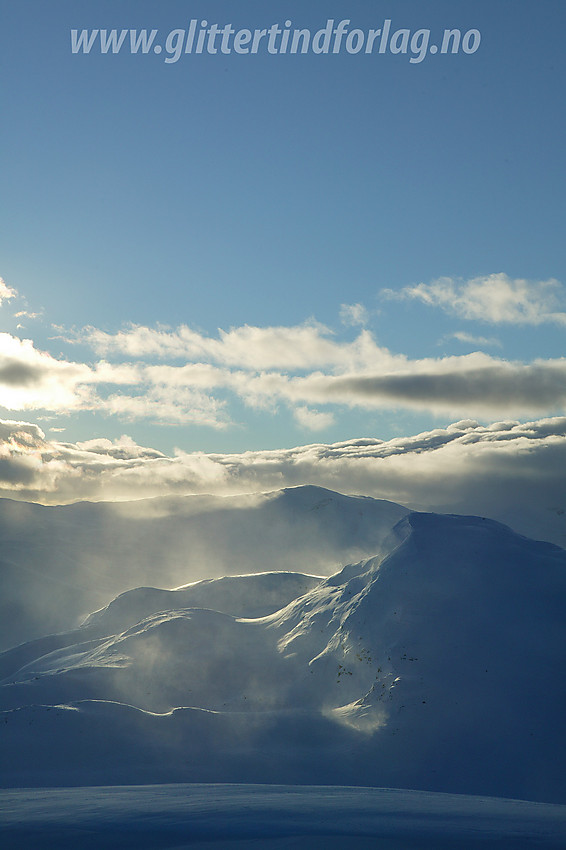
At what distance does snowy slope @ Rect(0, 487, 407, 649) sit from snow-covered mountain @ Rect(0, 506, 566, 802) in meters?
89.7

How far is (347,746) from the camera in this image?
77.3ft

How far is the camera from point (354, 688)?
2895 centimetres

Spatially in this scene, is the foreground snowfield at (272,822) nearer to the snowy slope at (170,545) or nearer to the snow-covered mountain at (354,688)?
the snow-covered mountain at (354,688)

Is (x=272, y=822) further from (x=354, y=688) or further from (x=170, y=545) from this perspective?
(x=170, y=545)

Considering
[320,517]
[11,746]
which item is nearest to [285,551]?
[320,517]

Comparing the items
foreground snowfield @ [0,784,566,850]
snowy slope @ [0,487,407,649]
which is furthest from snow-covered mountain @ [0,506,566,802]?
snowy slope @ [0,487,407,649]

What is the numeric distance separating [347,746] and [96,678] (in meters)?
14.7

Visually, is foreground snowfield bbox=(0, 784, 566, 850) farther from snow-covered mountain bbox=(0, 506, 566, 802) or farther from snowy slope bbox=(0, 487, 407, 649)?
snowy slope bbox=(0, 487, 407, 649)

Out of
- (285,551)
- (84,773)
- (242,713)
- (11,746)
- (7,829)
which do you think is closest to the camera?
(7,829)

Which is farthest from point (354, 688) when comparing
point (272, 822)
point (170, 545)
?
point (170, 545)

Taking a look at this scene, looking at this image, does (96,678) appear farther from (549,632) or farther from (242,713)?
(549,632)

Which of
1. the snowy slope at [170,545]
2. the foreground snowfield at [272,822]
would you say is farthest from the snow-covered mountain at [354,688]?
the snowy slope at [170,545]

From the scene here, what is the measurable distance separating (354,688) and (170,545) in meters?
149

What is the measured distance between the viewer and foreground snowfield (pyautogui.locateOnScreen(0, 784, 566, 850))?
38.1ft
